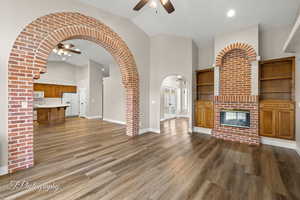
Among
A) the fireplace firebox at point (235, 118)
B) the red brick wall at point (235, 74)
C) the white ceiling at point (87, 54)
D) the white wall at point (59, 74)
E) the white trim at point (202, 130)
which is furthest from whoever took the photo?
the white wall at point (59, 74)

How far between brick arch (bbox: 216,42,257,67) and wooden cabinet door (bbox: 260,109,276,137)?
1.64 m

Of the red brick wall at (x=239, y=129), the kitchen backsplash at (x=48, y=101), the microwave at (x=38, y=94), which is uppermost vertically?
the microwave at (x=38, y=94)

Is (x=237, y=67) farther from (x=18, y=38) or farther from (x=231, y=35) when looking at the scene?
(x=18, y=38)

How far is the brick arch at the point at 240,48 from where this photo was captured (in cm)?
411

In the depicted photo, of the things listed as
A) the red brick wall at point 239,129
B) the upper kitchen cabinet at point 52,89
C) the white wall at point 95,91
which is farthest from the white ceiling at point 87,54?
the red brick wall at point 239,129

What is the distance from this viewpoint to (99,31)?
377 cm

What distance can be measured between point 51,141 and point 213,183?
448 cm

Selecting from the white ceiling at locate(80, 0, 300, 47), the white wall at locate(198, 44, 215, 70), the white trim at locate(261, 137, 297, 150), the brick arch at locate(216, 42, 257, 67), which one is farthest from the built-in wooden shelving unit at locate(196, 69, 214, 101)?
the white trim at locate(261, 137, 297, 150)

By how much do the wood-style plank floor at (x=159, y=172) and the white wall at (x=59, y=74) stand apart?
21.4 feet

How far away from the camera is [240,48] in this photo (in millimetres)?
4332

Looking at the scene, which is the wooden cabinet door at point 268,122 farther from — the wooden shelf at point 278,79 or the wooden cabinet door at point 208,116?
the wooden cabinet door at point 208,116

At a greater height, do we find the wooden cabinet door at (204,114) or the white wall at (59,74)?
the white wall at (59,74)

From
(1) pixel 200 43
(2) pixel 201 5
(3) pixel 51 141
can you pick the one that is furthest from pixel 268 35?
(3) pixel 51 141

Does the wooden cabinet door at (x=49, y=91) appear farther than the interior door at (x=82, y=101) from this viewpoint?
No
